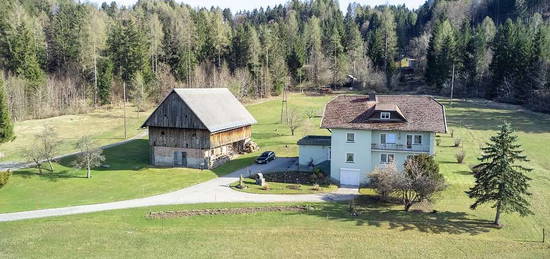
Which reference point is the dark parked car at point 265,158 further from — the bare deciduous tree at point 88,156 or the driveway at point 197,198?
the bare deciduous tree at point 88,156

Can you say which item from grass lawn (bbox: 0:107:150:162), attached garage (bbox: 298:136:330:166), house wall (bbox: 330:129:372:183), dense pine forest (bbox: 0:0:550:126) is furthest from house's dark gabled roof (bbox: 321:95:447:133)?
dense pine forest (bbox: 0:0:550:126)

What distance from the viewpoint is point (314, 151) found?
51.8 meters

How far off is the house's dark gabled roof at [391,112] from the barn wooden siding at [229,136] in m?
15.0

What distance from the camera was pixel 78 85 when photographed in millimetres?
96188

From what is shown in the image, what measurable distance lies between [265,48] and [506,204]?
8806 cm

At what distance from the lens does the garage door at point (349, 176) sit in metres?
46.0

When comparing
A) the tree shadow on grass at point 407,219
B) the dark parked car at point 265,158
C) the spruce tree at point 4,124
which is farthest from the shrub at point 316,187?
the spruce tree at point 4,124

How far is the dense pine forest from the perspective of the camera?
8956 centimetres

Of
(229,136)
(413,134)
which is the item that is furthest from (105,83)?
(413,134)

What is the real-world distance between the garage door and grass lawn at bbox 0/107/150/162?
36375 mm

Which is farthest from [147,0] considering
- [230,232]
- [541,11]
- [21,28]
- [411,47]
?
[230,232]

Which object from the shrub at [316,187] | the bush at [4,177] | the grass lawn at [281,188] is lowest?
the grass lawn at [281,188]

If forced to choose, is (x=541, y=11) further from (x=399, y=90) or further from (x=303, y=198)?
(x=303, y=198)

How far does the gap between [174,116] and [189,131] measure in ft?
8.94
